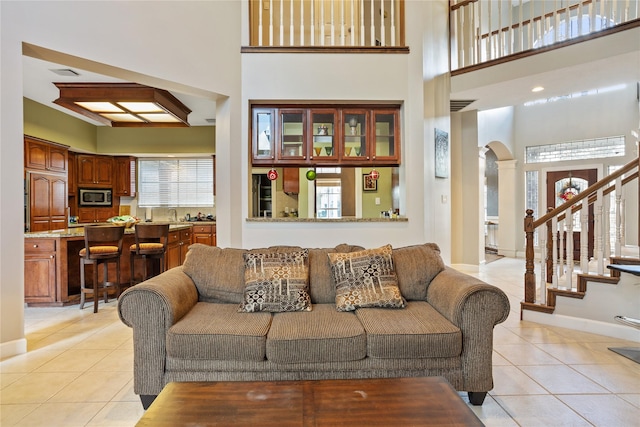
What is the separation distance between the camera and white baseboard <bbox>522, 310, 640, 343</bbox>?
2.89m

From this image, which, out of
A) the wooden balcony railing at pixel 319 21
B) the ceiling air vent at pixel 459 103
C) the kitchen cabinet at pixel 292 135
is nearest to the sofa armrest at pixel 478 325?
the kitchen cabinet at pixel 292 135

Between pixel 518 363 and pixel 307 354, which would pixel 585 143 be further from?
pixel 307 354

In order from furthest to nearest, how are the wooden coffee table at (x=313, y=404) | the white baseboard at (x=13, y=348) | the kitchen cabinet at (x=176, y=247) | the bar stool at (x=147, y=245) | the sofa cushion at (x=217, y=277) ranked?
the kitchen cabinet at (x=176, y=247) < the bar stool at (x=147, y=245) < the white baseboard at (x=13, y=348) < the sofa cushion at (x=217, y=277) < the wooden coffee table at (x=313, y=404)

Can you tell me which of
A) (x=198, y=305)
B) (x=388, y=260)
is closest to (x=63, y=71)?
(x=198, y=305)

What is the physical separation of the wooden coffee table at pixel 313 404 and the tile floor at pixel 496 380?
31.5 inches

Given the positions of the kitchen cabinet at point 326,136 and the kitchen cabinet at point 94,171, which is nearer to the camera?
the kitchen cabinet at point 326,136

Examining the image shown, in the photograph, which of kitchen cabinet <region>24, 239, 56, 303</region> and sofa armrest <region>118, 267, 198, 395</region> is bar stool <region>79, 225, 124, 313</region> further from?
sofa armrest <region>118, 267, 198, 395</region>

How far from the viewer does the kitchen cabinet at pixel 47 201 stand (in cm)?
527

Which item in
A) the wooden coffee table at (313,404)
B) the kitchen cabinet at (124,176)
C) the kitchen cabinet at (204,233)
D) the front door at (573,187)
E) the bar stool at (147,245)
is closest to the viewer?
the wooden coffee table at (313,404)

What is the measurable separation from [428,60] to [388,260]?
3380 millimetres

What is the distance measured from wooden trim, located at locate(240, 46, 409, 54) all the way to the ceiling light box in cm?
149

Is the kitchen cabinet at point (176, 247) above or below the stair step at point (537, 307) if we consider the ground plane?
above

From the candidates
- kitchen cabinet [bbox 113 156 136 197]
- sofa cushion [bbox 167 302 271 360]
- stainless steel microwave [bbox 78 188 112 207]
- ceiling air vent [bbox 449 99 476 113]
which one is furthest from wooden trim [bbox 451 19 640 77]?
stainless steel microwave [bbox 78 188 112 207]

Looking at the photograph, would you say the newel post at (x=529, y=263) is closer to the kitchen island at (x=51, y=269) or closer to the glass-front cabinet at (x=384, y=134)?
the glass-front cabinet at (x=384, y=134)
